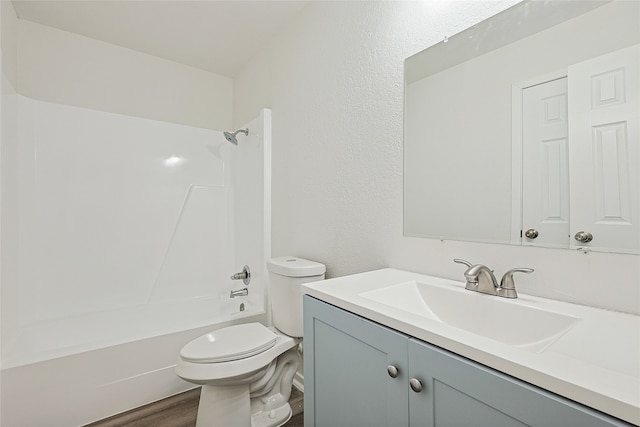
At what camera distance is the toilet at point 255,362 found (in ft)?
4.44

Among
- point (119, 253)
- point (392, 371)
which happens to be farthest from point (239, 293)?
point (392, 371)

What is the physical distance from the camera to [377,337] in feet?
2.64

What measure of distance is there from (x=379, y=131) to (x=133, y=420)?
1.99m

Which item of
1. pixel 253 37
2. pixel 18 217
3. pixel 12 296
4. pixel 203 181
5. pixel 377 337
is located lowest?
pixel 12 296

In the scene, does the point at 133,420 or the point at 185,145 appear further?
the point at 185,145

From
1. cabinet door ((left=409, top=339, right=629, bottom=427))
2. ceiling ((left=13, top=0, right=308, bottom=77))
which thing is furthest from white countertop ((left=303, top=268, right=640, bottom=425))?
ceiling ((left=13, top=0, right=308, bottom=77))

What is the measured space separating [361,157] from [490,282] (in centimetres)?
81

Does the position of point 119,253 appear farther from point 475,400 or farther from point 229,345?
point 475,400

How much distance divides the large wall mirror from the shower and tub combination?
132cm

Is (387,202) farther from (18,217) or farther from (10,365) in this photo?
(18,217)

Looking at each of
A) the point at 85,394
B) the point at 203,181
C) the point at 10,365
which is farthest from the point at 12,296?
the point at 203,181

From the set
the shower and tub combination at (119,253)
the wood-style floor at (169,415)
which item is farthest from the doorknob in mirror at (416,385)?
the shower and tub combination at (119,253)

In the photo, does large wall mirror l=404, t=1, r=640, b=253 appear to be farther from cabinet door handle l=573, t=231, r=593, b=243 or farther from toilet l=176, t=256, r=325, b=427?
toilet l=176, t=256, r=325, b=427

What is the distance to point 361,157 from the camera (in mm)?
1490
